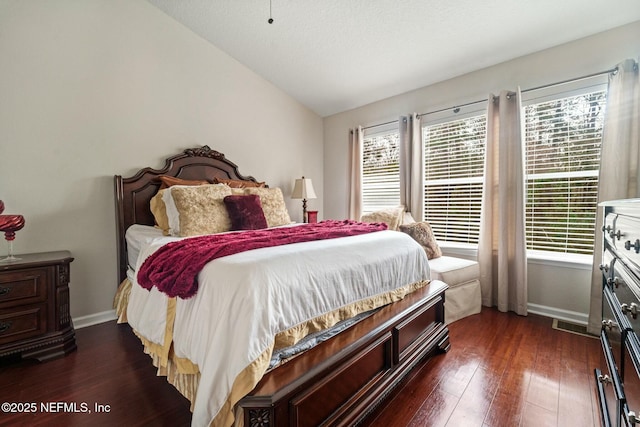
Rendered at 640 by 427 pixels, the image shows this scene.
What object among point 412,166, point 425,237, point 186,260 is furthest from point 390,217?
point 186,260

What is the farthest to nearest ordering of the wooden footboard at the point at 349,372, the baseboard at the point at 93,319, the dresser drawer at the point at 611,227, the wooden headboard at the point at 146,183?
the wooden headboard at the point at 146,183 → the baseboard at the point at 93,319 → the dresser drawer at the point at 611,227 → the wooden footboard at the point at 349,372

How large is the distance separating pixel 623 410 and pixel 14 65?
4.14 m

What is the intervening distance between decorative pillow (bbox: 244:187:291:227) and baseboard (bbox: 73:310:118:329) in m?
1.69

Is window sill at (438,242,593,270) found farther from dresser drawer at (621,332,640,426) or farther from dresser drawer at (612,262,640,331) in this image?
dresser drawer at (621,332,640,426)

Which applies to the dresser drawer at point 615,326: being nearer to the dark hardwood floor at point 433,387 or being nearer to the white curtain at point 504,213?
the dark hardwood floor at point 433,387

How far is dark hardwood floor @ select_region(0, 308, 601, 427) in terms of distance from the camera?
1.41m

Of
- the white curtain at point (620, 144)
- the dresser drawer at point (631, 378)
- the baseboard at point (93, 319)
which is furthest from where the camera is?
the baseboard at point (93, 319)

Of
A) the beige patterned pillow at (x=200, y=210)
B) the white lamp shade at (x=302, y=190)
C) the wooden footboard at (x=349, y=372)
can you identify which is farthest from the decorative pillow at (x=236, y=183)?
the wooden footboard at (x=349, y=372)

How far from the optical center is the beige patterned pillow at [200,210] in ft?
7.64

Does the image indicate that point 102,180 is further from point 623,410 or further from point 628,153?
point 628,153

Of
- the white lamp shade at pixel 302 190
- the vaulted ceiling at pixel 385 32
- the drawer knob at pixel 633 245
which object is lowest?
the drawer knob at pixel 633 245

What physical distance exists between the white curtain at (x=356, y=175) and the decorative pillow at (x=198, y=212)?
2.07m

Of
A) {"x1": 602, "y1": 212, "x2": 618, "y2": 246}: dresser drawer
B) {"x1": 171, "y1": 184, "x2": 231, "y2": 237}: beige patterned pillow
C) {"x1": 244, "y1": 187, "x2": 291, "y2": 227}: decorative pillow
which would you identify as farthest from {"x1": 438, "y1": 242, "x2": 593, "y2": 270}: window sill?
{"x1": 171, "y1": 184, "x2": 231, "y2": 237}: beige patterned pillow

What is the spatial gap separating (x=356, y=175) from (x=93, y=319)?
339 cm
